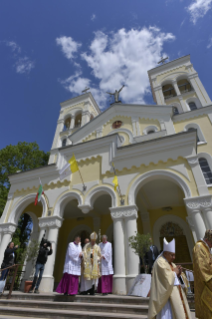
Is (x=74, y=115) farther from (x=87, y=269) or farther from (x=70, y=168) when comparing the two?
(x=87, y=269)

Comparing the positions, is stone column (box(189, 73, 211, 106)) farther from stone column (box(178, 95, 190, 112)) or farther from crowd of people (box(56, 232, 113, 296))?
crowd of people (box(56, 232, 113, 296))

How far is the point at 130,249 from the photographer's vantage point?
8773 mm

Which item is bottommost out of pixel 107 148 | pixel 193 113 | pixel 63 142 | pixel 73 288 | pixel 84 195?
pixel 73 288

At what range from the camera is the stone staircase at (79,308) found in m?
5.04

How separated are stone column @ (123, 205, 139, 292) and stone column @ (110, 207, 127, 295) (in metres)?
0.19

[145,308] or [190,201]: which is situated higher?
[190,201]

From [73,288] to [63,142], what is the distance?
14982 mm

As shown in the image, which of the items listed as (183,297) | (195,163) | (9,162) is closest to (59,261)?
(9,162)

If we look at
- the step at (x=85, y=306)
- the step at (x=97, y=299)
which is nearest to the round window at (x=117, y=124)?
the step at (x=97, y=299)

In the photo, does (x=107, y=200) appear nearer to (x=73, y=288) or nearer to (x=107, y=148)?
(x=107, y=148)

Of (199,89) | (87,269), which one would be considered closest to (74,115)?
(199,89)

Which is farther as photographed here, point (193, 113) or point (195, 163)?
point (193, 113)

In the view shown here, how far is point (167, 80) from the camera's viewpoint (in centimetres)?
1956

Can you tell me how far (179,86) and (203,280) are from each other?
19.0m
